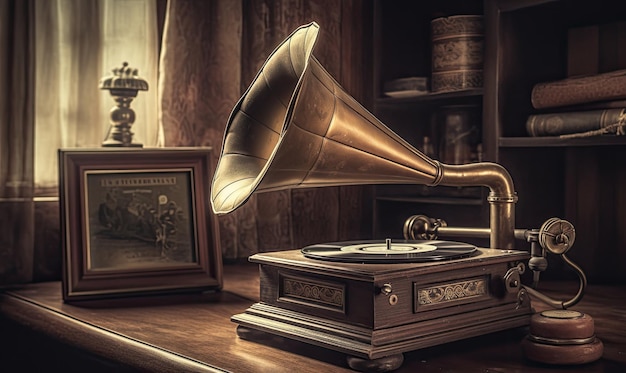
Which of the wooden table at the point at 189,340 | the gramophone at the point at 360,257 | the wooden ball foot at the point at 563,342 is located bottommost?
the wooden table at the point at 189,340

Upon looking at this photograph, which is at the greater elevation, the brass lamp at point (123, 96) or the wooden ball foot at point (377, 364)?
the brass lamp at point (123, 96)

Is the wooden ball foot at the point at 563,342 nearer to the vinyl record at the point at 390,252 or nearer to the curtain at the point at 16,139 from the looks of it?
the vinyl record at the point at 390,252

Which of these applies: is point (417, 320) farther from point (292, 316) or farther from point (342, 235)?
point (342, 235)

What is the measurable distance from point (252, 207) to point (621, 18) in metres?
1.17

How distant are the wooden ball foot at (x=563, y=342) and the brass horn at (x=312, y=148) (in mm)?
331

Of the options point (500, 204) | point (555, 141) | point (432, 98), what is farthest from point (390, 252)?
point (432, 98)

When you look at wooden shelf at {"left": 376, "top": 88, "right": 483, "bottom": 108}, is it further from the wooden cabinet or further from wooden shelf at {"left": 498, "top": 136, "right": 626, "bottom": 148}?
wooden shelf at {"left": 498, "top": 136, "right": 626, "bottom": 148}

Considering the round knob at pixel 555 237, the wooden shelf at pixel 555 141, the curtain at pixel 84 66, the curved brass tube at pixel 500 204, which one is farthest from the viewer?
the curtain at pixel 84 66

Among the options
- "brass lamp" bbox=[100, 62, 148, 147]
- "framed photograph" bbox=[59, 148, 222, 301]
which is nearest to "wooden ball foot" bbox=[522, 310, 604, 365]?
"framed photograph" bbox=[59, 148, 222, 301]

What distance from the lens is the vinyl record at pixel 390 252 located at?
4.88 feet

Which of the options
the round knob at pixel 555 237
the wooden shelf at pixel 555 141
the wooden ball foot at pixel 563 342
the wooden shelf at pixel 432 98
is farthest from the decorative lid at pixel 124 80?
the wooden ball foot at pixel 563 342

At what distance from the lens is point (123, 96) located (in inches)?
90.4

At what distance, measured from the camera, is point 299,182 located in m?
1.56

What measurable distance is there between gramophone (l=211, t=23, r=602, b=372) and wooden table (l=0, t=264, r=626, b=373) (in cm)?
4
